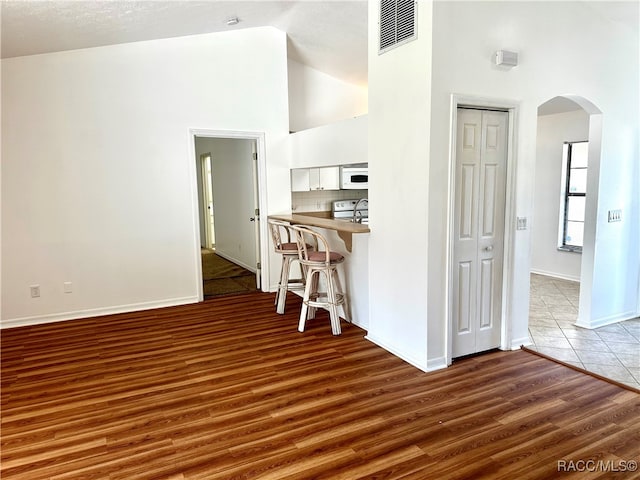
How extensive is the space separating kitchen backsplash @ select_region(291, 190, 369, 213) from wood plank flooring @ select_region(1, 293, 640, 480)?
2.50 meters

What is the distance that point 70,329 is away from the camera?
4.17 metres

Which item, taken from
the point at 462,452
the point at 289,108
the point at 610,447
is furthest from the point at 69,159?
the point at 610,447

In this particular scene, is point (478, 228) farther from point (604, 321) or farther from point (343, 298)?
point (604, 321)

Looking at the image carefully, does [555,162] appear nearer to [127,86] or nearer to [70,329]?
[127,86]

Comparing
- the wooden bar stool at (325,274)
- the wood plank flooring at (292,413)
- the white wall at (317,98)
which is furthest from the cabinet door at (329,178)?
the wood plank flooring at (292,413)

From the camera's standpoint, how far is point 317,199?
609 centimetres

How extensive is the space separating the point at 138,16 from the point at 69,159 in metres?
1.61

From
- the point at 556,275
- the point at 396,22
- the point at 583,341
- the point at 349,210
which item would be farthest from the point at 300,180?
the point at 556,275

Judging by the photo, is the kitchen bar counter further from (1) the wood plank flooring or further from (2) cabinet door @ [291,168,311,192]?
(1) the wood plank flooring

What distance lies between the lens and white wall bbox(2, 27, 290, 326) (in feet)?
13.8

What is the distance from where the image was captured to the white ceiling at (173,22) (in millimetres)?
3307

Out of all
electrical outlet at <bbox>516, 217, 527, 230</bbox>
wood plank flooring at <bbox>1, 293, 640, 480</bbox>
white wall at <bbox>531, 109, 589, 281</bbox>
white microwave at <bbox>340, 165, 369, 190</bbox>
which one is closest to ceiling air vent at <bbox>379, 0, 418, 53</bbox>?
electrical outlet at <bbox>516, 217, 527, 230</bbox>

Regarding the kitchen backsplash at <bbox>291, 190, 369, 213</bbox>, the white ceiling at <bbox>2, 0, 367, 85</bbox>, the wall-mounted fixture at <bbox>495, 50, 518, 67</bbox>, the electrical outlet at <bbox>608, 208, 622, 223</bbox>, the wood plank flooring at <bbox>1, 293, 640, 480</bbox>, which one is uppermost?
the white ceiling at <bbox>2, 0, 367, 85</bbox>
